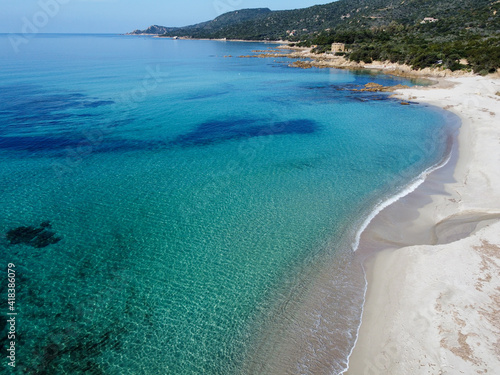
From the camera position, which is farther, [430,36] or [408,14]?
[408,14]

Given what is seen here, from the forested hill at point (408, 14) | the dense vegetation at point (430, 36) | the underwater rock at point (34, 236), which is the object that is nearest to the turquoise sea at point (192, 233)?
the underwater rock at point (34, 236)

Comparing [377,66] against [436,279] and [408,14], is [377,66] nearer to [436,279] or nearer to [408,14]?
[408,14]

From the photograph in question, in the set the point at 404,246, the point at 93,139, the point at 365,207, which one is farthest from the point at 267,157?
the point at 93,139

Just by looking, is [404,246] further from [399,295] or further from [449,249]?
[399,295]

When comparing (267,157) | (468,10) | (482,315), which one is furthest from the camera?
(468,10)

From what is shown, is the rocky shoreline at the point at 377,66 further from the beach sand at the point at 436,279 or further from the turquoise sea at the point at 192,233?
the beach sand at the point at 436,279

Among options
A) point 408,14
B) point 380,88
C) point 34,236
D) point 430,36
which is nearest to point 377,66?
point 430,36

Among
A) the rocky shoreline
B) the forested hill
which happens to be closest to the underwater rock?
the rocky shoreline

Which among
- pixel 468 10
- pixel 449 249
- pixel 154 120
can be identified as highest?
pixel 468 10
